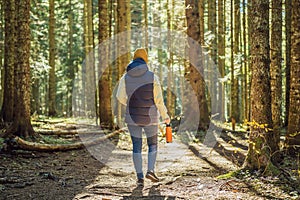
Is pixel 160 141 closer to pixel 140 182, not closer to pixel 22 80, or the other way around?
pixel 22 80

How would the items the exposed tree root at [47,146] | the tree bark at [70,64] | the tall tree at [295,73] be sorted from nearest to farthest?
the exposed tree root at [47,146] → the tall tree at [295,73] → the tree bark at [70,64]

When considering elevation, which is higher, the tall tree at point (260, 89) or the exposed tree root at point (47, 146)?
the tall tree at point (260, 89)

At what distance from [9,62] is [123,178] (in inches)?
304

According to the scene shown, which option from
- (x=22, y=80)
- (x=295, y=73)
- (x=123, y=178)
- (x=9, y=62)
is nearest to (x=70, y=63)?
(x=9, y=62)

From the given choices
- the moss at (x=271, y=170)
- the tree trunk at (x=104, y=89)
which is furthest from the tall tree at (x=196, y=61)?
the moss at (x=271, y=170)

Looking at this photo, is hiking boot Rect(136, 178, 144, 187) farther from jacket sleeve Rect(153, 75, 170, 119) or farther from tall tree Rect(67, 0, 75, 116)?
tall tree Rect(67, 0, 75, 116)

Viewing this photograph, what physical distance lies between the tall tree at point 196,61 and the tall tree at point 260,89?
8.51 metres

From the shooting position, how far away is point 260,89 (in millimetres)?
7031

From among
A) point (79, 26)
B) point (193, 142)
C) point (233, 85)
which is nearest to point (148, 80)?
point (193, 142)

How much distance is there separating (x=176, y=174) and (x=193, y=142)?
229 inches

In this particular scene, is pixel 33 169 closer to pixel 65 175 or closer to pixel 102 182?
pixel 65 175

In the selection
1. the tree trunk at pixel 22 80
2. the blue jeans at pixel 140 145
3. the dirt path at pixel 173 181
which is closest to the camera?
the dirt path at pixel 173 181

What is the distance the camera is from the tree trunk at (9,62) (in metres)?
12.9

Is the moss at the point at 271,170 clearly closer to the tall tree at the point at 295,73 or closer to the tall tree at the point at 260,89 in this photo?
the tall tree at the point at 260,89
